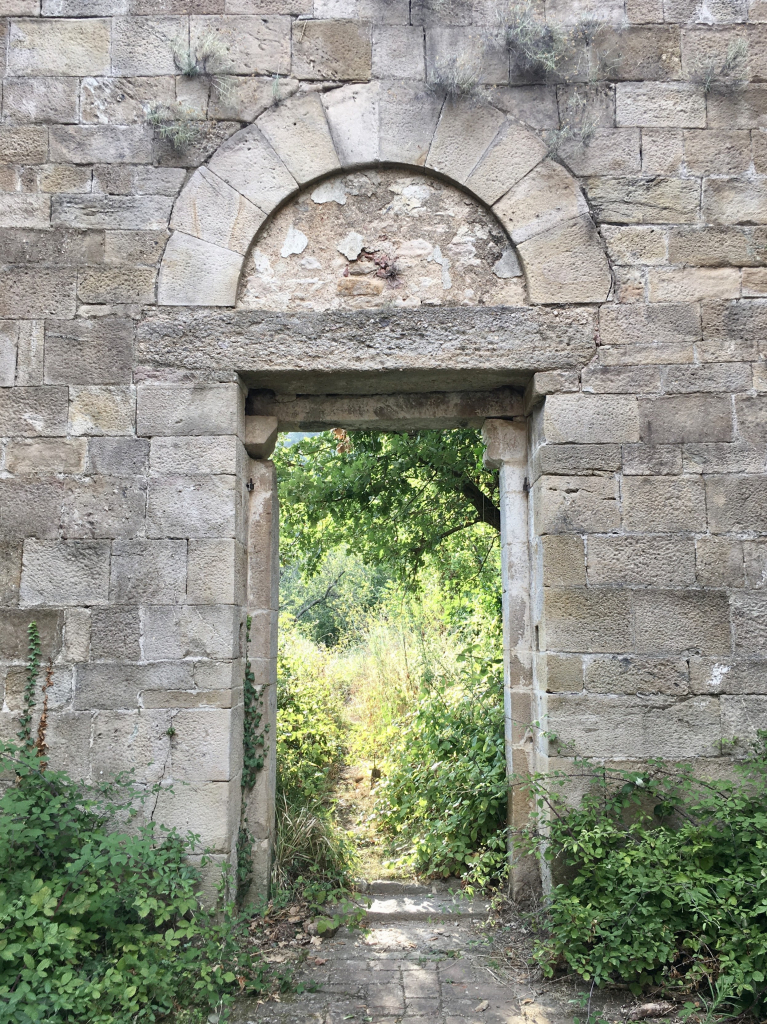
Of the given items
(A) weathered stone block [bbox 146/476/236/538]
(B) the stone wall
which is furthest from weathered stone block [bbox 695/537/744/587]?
(A) weathered stone block [bbox 146/476/236/538]

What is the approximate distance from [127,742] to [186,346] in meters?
1.95

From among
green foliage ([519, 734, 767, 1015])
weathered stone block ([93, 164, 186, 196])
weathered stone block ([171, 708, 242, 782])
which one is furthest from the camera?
weathered stone block ([93, 164, 186, 196])

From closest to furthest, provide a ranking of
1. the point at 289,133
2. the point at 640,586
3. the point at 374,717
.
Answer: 1. the point at 640,586
2. the point at 289,133
3. the point at 374,717

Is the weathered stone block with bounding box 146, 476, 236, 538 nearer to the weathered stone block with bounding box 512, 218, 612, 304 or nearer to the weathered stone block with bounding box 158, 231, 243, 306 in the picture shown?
the weathered stone block with bounding box 158, 231, 243, 306

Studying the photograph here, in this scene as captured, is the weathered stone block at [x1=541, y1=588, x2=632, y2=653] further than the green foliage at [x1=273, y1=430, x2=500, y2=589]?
No

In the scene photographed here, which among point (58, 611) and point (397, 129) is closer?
point (58, 611)

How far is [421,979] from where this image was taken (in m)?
3.40

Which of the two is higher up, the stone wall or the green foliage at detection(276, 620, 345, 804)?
the stone wall

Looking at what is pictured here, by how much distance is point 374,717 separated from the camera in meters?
7.39

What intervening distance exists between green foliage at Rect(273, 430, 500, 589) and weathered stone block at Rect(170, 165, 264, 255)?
7.13 feet

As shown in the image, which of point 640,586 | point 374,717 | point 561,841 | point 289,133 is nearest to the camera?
point 561,841

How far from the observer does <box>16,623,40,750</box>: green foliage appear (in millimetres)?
3555

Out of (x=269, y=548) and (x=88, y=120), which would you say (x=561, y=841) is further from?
(x=88, y=120)

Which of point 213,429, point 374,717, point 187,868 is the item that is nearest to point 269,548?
point 213,429
